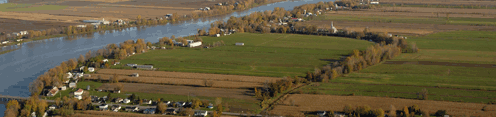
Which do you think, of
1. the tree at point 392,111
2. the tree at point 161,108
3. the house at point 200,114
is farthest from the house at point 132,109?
the tree at point 392,111

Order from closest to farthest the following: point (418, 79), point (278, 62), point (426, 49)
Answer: point (418, 79) → point (278, 62) → point (426, 49)

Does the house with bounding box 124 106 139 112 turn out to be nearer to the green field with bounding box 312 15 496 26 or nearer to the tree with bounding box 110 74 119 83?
the tree with bounding box 110 74 119 83

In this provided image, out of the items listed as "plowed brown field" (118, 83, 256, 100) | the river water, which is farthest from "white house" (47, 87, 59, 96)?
"plowed brown field" (118, 83, 256, 100)

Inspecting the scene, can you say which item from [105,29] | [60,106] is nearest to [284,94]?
[60,106]

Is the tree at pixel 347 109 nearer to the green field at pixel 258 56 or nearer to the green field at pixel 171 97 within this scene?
the green field at pixel 171 97

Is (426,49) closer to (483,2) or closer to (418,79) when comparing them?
(418,79)

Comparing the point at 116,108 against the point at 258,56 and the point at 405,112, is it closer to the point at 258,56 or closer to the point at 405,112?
the point at 405,112
